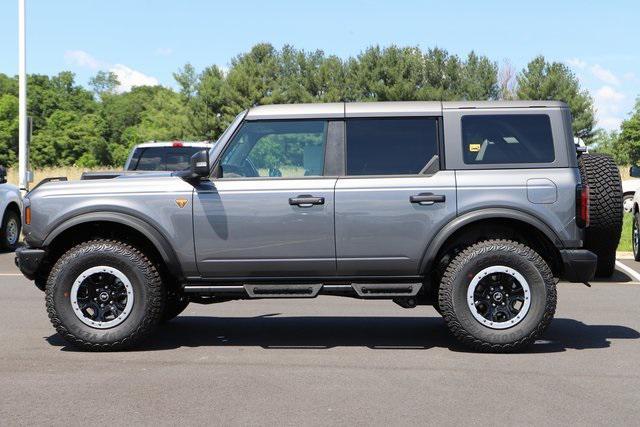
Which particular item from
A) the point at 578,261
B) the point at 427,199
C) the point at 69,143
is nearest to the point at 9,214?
the point at 427,199

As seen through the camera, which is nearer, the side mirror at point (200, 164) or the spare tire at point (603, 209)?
the side mirror at point (200, 164)

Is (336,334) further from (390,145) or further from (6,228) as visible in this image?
(6,228)

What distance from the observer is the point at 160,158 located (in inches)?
573

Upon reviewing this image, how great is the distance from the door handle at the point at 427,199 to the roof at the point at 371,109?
713 millimetres

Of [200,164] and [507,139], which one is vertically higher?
[507,139]

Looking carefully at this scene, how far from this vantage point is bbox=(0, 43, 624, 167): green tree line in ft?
230

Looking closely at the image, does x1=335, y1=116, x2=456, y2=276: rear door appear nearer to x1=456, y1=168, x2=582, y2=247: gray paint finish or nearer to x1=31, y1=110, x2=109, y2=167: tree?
x1=456, y1=168, x2=582, y2=247: gray paint finish

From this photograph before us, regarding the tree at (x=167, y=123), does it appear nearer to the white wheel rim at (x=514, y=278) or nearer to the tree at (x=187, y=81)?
the tree at (x=187, y=81)

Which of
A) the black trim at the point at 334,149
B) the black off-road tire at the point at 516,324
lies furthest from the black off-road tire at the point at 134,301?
A: the black off-road tire at the point at 516,324

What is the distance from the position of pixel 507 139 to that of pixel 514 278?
1112 millimetres

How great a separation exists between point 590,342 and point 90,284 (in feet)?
13.7

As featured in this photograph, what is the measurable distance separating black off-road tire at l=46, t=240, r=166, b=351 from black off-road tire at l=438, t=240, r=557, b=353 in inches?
92.8

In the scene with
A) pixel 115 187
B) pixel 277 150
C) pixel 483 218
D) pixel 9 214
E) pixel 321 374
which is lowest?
pixel 321 374

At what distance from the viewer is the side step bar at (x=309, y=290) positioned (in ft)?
23.9
